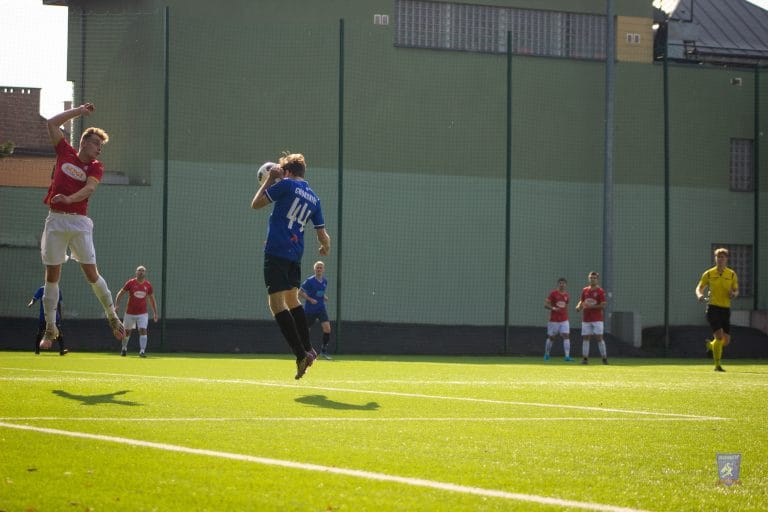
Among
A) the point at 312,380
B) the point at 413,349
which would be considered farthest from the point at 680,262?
the point at 312,380

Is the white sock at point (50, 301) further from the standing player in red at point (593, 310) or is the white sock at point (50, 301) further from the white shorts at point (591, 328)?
the white shorts at point (591, 328)

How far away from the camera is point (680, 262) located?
34.8 m

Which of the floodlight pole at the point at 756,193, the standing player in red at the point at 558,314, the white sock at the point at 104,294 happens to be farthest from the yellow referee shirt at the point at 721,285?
the floodlight pole at the point at 756,193

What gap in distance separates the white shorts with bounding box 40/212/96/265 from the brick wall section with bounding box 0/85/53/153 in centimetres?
2945

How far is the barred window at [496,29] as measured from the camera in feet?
114

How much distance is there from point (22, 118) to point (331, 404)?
35756 millimetres

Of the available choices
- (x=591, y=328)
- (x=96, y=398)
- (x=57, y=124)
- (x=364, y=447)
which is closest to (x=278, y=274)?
(x=96, y=398)

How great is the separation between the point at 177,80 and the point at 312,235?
6017 mm

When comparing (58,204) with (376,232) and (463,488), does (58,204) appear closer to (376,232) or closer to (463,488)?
(463,488)

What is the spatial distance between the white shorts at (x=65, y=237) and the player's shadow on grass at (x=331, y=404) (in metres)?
3.20

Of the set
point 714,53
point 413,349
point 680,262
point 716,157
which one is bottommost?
point 413,349

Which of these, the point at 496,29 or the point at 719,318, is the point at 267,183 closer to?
the point at 719,318

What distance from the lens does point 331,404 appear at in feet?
31.0

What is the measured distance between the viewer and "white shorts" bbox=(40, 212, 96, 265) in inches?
452
